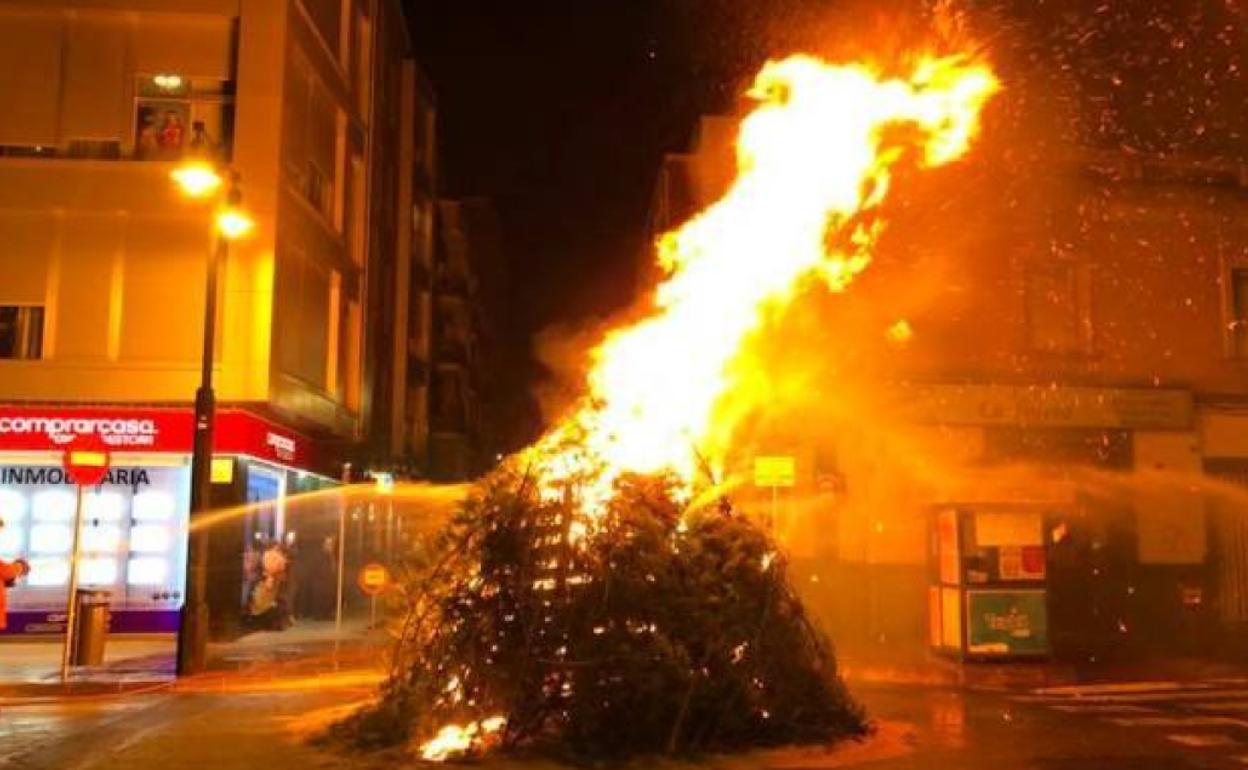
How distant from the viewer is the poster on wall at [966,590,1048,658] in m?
18.4

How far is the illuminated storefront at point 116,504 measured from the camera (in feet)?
69.9

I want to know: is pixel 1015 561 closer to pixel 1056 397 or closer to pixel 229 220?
pixel 1056 397

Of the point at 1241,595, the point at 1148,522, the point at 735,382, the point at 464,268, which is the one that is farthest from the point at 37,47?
the point at 464,268

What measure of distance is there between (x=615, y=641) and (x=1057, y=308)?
15.5 metres

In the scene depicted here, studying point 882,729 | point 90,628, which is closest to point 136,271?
point 90,628

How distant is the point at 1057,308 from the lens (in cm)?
2328

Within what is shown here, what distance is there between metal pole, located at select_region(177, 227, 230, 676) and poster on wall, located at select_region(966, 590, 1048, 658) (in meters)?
10.8

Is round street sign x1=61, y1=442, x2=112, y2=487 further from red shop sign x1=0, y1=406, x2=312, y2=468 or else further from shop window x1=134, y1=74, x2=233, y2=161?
shop window x1=134, y1=74, x2=233, y2=161

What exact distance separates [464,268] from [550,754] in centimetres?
4338

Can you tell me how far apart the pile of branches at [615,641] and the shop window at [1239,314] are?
52.6 feet

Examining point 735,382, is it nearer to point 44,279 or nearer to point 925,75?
Result: point 925,75

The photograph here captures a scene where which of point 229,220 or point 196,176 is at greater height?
point 196,176

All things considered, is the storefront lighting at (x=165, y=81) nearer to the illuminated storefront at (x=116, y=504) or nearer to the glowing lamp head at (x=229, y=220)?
the illuminated storefront at (x=116, y=504)

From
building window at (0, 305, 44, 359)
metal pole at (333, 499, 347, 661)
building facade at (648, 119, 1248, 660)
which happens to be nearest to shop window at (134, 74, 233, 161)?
building window at (0, 305, 44, 359)
